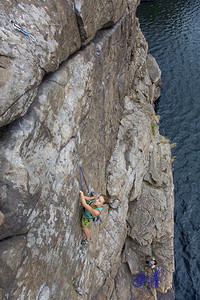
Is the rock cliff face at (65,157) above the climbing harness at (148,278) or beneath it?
above

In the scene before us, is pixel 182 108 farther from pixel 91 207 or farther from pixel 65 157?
pixel 65 157

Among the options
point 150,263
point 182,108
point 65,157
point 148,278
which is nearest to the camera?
point 65,157

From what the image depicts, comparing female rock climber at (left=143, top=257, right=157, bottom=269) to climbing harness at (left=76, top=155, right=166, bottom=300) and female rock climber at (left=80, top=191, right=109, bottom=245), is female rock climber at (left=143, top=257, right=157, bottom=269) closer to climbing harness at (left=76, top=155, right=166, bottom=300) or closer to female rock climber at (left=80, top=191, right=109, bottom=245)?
climbing harness at (left=76, top=155, right=166, bottom=300)

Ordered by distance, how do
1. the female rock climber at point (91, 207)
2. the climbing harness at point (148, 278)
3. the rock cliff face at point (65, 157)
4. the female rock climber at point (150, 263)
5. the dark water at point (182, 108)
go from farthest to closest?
the dark water at point (182, 108) < the female rock climber at point (150, 263) < the climbing harness at point (148, 278) < the female rock climber at point (91, 207) < the rock cliff face at point (65, 157)

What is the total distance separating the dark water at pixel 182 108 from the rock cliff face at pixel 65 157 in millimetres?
2897

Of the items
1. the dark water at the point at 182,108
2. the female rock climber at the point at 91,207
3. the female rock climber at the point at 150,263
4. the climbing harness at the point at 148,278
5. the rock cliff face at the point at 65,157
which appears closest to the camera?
the rock cliff face at the point at 65,157

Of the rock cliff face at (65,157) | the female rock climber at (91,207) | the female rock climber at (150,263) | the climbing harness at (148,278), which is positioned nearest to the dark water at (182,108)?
the climbing harness at (148,278)

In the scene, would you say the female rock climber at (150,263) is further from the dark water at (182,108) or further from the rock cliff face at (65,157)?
the dark water at (182,108)

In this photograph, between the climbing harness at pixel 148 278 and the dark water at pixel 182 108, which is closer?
the climbing harness at pixel 148 278

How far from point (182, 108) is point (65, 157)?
20.1 m

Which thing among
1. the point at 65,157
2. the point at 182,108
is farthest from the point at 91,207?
the point at 182,108

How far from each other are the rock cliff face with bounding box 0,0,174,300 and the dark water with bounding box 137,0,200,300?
2.90 meters

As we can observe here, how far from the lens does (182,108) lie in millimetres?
23266

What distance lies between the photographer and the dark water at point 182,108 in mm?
14940
